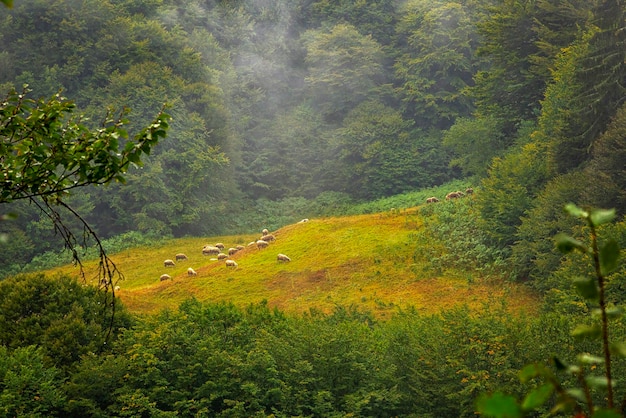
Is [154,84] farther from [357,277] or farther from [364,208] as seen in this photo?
[357,277]

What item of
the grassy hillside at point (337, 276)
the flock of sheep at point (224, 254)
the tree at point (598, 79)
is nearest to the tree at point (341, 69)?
the flock of sheep at point (224, 254)

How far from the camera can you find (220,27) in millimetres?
35500

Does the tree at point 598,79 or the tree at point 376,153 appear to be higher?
the tree at point 598,79

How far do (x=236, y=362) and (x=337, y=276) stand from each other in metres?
9.66

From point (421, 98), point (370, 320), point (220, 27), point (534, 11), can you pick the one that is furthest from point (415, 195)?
point (370, 320)

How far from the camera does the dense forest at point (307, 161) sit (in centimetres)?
690

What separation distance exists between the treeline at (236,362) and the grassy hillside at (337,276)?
Result: 4.64m

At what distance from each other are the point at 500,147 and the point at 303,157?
535 inches

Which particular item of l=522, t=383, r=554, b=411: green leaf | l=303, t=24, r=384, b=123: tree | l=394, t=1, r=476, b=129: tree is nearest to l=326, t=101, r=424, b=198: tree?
l=303, t=24, r=384, b=123: tree

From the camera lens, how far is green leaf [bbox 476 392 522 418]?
659mm

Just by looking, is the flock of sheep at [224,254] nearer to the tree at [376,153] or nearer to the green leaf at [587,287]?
the tree at [376,153]

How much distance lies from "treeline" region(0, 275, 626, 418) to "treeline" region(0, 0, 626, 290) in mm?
5795

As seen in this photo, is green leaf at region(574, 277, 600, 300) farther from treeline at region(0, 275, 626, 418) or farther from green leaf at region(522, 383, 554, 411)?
treeline at region(0, 275, 626, 418)

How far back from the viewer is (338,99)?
34.4 m
